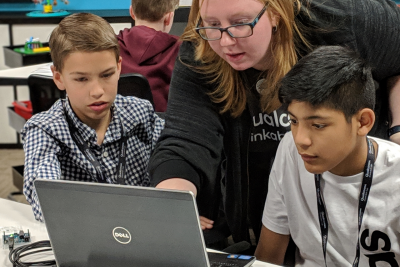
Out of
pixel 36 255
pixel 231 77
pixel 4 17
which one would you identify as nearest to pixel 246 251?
pixel 231 77

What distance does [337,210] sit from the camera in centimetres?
147

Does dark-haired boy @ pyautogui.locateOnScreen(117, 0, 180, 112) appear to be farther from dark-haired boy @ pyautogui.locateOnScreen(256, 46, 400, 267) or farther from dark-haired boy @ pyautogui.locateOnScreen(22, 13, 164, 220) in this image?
dark-haired boy @ pyautogui.locateOnScreen(256, 46, 400, 267)

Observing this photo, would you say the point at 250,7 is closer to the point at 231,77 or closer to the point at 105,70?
the point at 231,77

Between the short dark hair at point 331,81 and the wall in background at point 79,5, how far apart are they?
396cm

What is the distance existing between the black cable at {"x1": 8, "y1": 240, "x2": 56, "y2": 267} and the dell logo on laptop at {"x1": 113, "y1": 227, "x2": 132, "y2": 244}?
0.27 metres

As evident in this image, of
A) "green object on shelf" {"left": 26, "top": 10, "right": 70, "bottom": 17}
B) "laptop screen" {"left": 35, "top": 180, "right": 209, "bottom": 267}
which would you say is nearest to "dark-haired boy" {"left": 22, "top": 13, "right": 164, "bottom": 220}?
"laptop screen" {"left": 35, "top": 180, "right": 209, "bottom": 267}

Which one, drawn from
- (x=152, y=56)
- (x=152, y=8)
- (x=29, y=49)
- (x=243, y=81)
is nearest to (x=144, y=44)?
(x=152, y=56)

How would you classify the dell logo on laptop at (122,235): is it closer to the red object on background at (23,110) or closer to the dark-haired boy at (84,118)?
the dark-haired boy at (84,118)

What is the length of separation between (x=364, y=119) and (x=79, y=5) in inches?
163

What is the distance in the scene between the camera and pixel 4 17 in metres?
4.63

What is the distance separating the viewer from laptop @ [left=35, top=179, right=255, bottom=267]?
41.1 inches

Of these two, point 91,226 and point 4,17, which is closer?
point 91,226

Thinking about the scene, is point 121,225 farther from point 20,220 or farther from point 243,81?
point 243,81

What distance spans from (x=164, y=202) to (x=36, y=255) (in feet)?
1.60
